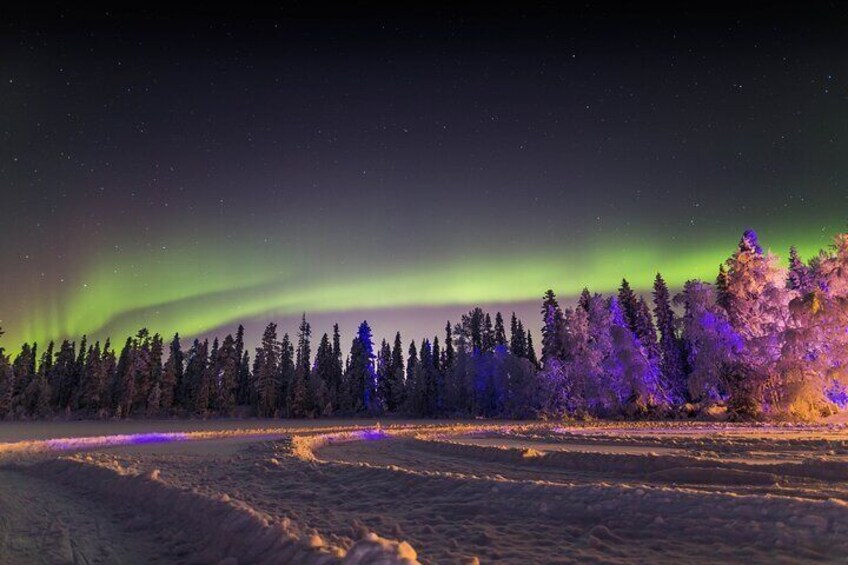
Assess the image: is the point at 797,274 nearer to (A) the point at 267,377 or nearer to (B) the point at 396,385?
(B) the point at 396,385

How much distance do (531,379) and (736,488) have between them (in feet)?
195

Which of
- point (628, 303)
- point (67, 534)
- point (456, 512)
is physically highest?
point (628, 303)

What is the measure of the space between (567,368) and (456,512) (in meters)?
53.0

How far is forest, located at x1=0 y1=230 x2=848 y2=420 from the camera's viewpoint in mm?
35344

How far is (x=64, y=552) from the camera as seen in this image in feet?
26.3

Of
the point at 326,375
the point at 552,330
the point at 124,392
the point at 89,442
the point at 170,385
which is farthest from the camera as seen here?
the point at 326,375

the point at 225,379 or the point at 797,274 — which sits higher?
the point at 797,274

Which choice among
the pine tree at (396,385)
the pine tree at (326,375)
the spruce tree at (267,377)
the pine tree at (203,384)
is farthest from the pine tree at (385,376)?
the pine tree at (203,384)

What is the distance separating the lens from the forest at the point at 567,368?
3534 centimetres

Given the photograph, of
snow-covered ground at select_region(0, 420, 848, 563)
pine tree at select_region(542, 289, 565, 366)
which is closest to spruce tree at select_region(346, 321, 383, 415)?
pine tree at select_region(542, 289, 565, 366)

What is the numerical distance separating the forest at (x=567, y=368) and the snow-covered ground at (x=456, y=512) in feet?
76.1

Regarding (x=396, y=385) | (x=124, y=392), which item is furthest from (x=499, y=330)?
(x=124, y=392)

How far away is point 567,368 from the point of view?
59219 mm

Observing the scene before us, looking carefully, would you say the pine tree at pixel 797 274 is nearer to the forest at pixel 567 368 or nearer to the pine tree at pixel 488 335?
the forest at pixel 567 368
